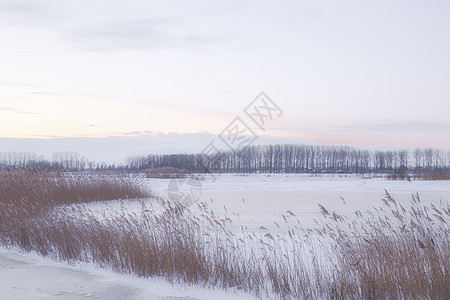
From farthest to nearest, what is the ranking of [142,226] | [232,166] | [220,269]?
[232,166]
[142,226]
[220,269]

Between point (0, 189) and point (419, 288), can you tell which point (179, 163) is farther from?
point (419, 288)

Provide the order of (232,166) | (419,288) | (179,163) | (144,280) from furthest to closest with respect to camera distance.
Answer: (232,166) < (179,163) < (144,280) < (419,288)

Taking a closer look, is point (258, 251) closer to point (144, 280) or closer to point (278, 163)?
point (144, 280)

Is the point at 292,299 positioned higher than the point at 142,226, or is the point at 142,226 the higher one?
the point at 142,226

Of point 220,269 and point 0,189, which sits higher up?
point 0,189

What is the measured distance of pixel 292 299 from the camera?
5.66 metres

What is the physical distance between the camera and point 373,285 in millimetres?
5324

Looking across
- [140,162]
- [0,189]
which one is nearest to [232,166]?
[140,162]

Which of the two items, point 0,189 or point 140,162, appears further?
point 140,162

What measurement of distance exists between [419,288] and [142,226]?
181 inches

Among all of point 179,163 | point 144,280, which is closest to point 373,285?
point 144,280

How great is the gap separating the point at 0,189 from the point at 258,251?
330 inches

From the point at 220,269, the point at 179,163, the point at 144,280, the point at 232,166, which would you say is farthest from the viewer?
the point at 232,166

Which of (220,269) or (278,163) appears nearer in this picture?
(220,269)
